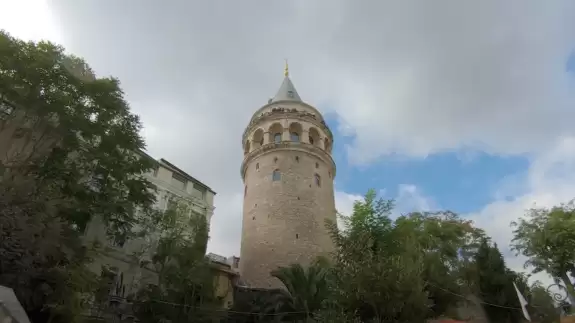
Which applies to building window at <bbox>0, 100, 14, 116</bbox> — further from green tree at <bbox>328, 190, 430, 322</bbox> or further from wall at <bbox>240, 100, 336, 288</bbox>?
wall at <bbox>240, 100, 336, 288</bbox>

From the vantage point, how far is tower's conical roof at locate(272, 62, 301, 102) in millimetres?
31250

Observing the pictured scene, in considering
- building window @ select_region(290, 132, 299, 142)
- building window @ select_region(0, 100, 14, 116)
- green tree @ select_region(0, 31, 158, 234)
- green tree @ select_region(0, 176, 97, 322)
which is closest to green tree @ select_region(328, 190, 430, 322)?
green tree @ select_region(0, 176, 97, 322)

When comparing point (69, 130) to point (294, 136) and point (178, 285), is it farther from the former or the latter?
point (294, 136)

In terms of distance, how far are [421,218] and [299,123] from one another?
1157 centimetres

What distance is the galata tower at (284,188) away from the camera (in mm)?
24609

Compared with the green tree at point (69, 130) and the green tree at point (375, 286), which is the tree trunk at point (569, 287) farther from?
the green tree at point (69, 130)

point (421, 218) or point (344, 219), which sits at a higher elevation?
point (421, 218)

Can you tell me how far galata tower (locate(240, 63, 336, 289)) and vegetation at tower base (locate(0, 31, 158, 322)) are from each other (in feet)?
31.9

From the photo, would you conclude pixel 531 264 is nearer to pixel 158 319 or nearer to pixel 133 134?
pixel 158 319

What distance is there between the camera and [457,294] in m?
19.2

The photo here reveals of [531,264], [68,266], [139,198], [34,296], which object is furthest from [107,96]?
[531,264]

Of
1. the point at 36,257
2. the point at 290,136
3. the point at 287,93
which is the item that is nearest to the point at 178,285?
the point at 36,257

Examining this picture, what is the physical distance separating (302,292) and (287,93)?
698 inches

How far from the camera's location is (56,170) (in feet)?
44.6
